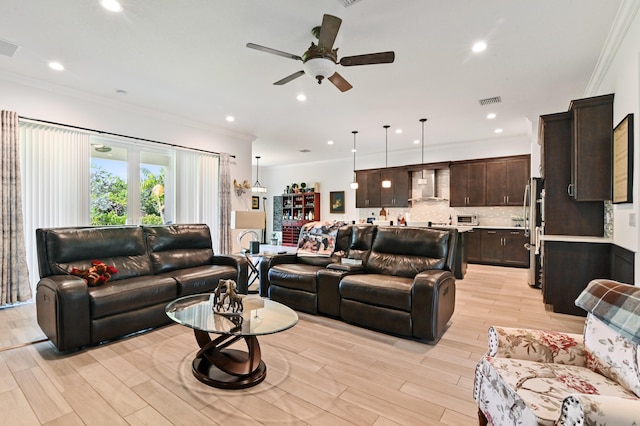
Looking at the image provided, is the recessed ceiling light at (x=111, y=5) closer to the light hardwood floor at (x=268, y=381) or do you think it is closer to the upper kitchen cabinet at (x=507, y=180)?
the light hardwood floor at (x=268, y=381)

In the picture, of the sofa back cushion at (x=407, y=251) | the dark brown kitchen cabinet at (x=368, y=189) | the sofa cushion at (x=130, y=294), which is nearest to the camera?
the sofa cushion at (x=130, y=294)

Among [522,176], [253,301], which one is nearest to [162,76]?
[253,301]

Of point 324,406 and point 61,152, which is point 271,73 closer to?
point 61,152

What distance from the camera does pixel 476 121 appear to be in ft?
18.8

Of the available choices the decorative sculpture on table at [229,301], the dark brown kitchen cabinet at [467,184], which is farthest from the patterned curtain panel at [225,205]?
the dark brown kitchen cabinet at [467,184]

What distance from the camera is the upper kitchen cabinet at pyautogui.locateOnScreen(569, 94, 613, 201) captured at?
10.7 ft

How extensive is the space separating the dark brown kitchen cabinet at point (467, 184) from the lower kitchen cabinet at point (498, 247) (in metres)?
0.73

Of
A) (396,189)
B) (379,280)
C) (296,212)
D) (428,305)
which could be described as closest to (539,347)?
(428,305)

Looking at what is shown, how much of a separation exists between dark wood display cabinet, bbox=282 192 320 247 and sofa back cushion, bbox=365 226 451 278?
21.4 ft

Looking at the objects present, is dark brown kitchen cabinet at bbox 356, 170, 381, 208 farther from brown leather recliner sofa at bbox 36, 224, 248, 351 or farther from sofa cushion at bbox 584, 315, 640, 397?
sofa cushion at bbox 584, 315, 640, 397

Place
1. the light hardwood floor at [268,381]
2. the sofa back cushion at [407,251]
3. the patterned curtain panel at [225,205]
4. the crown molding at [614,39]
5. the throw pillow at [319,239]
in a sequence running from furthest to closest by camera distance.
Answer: the patterned curtain panel at [225,205] < the throw pillow at [319,239] < the sofa back cushion at [407,251] < the crown molding at [614,39] < the light hardwood floor at [268,381]

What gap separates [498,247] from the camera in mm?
6898

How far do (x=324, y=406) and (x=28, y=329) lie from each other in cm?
318

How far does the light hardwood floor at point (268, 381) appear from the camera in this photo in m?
1.83
